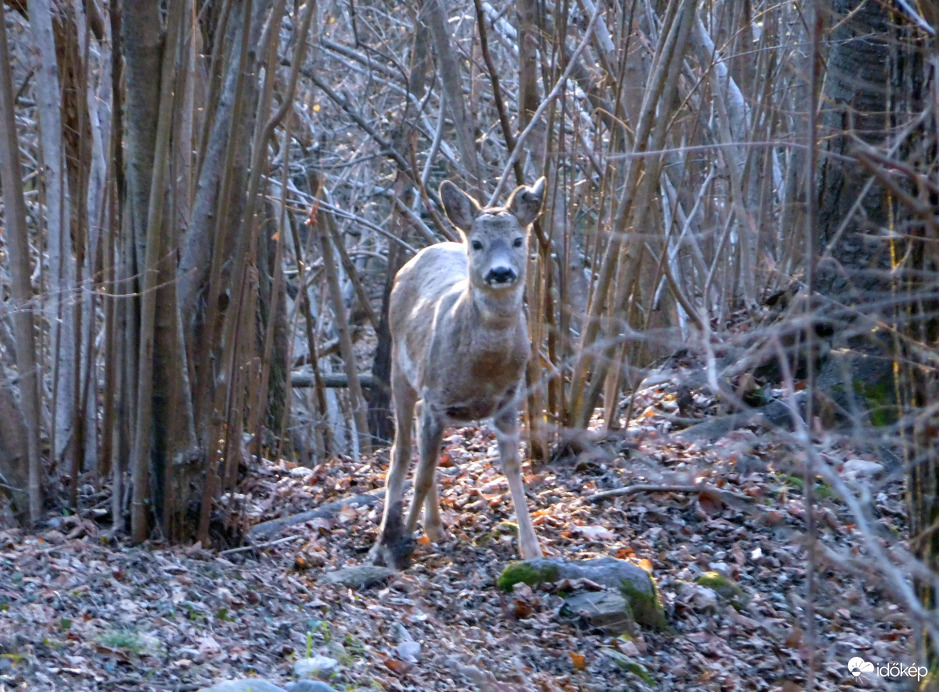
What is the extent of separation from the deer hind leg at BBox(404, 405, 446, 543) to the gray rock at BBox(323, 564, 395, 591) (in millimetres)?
710

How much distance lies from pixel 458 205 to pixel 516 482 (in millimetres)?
1883

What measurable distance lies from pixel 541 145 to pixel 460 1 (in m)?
6.11

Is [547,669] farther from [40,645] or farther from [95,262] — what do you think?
[95,262]

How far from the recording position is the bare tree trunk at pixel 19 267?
5.73 m

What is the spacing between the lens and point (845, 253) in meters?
7.62

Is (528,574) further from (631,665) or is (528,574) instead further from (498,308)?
(498,308)

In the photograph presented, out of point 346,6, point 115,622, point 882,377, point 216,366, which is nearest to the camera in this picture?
point 115,622

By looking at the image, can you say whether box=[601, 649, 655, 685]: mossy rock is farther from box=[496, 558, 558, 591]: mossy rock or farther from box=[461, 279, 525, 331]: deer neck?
box=[461, 279, 525, 331]: deer neck

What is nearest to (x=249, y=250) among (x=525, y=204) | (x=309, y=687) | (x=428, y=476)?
(x=428, y=476)

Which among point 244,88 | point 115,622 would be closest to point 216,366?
point 244,88

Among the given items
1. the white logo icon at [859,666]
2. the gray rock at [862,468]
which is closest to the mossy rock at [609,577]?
the white logo icon at [859,666]

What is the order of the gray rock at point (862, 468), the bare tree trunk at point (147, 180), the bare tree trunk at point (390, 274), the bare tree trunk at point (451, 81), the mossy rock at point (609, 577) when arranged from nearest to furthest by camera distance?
1. the bare tree trunk at point (147, 180)
2. the mossy rock at point (609, 577)
3. the gray rock at point (862, 468)
4. the bare tree trunk at point (451, 81)
5. the bare tree trunk at point (390, 274)

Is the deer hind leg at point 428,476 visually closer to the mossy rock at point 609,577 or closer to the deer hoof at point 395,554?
the deer hoof at point 395,554

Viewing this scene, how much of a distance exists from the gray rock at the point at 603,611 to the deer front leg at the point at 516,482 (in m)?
0.68
